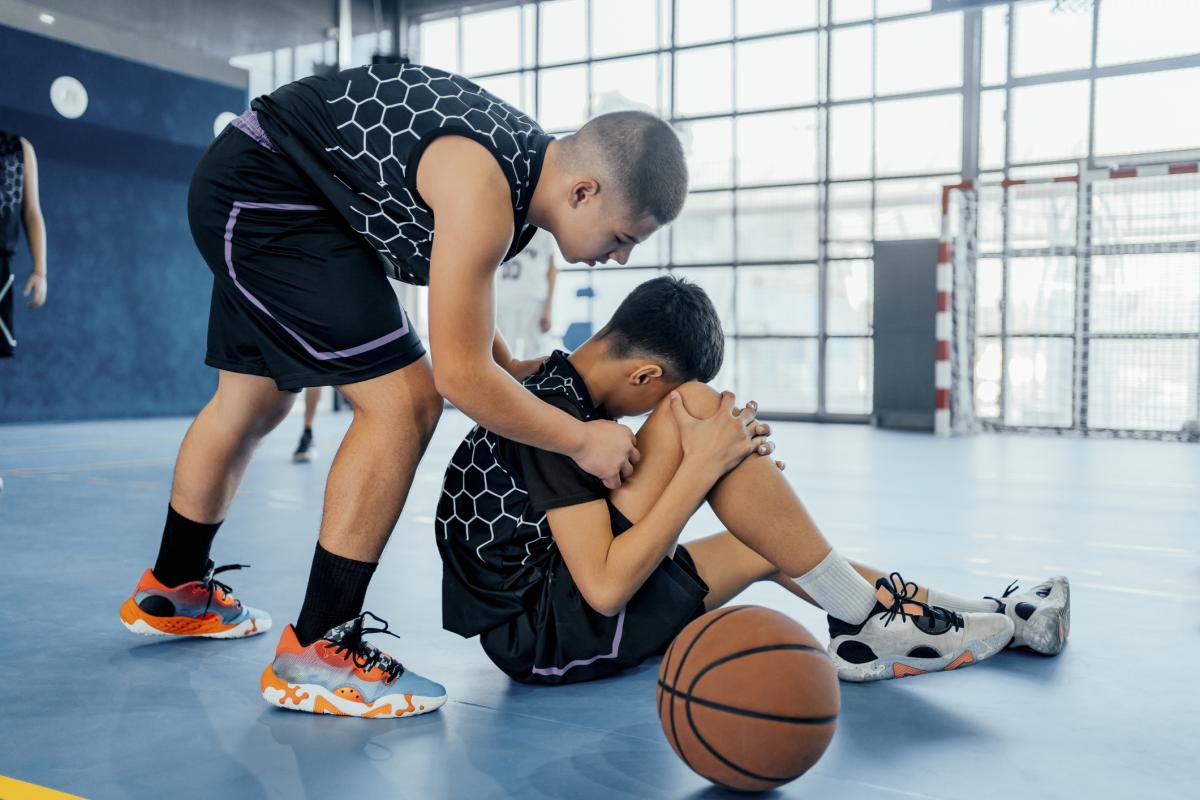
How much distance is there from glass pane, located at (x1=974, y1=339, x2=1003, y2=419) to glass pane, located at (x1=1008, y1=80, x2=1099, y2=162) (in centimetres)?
161

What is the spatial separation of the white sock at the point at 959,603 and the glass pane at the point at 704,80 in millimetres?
8219

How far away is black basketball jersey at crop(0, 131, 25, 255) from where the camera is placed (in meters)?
3.80

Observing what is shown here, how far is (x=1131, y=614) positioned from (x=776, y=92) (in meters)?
7.91

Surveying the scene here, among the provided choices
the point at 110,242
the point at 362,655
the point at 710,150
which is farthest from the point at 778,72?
the point at 362,655

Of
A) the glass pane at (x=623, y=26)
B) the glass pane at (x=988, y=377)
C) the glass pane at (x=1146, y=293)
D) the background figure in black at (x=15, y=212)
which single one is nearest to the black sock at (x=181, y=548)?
the background figure in black at (x=15, y=212)

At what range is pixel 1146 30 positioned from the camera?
25.2 ft

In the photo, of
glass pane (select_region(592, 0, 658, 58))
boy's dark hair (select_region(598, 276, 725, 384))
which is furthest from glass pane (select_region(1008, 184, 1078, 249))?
boy's dark hair (select_region(598, 276, 725, 384))

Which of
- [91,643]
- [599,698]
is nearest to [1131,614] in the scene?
[599,698]

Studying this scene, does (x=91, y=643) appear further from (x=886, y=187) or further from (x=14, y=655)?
(x=886, y=187)

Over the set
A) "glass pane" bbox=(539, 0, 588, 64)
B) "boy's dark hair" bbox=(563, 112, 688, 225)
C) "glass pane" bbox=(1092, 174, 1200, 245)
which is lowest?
"boy's dark hair" bbox=(563, 112, 688, 225)

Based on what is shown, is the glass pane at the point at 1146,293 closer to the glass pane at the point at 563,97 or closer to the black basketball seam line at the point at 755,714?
the glass pane at the point at 563,97

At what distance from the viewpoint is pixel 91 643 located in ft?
5.98

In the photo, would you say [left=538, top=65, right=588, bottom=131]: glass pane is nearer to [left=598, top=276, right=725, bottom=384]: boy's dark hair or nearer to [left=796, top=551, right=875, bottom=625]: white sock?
[left=598, top=276, right=725, bottom=384]: boy's dark hair

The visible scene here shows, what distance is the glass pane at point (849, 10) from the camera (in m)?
8.78
